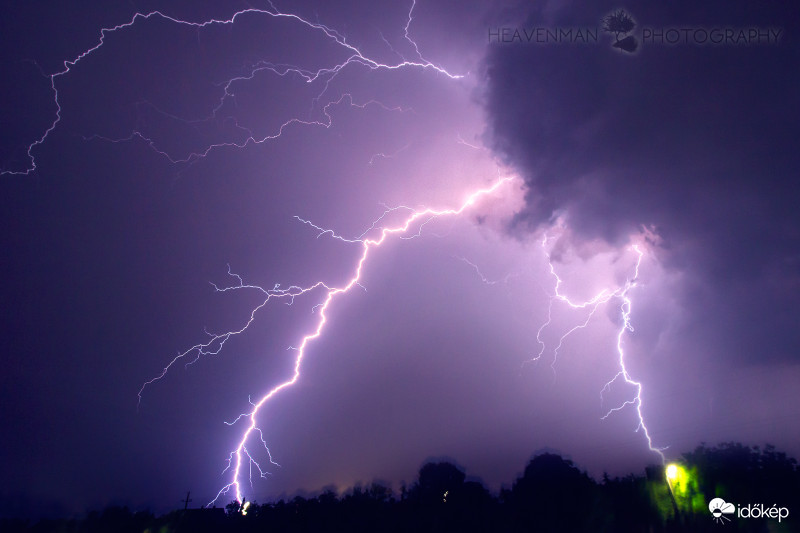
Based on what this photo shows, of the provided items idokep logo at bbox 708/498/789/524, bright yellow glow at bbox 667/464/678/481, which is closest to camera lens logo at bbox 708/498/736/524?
idokep logo at bbox 708/498/789/524

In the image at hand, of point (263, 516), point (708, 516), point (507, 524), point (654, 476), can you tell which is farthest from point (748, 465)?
point (263, 516)

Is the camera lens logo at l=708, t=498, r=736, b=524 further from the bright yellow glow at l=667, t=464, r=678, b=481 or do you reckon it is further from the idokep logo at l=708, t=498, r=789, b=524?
the bright yellow glow at l=667, t=464, r=678, b=481

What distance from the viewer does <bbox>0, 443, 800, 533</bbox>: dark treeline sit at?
16.4 meters

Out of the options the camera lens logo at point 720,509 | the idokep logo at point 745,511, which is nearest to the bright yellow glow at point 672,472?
the camera lens logo at point 720,509

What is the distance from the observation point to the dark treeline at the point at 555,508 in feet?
53.7

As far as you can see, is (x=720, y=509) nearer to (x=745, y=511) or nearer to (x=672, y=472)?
(x=745, y=511)

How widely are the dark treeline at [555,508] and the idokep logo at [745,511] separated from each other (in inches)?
4.5

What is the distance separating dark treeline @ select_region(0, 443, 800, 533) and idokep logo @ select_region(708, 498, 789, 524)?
0.38 ft

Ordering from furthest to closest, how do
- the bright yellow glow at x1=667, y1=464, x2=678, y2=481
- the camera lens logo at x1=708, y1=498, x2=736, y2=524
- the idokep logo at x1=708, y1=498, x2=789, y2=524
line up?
the bright yellow glow at x1=667, y1=464, x2=678, y2=481, the camera lens logo at x1=708, y1=498, x2=736, y2=524, the idokep logo at x1=708, y1=498, x2=789, y2=524

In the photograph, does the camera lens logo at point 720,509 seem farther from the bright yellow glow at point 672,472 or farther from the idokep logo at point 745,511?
the bright yellow glow at point 672,472

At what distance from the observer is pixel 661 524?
16250 millimetres

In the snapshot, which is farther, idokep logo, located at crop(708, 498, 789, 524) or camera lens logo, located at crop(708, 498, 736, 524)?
camera lens logo, located at crop(708, 498, 736, 524)

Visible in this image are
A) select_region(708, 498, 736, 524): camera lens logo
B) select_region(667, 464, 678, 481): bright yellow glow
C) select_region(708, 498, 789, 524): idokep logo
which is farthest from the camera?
select_region(667, 464, 678, 481): bright yellow glow

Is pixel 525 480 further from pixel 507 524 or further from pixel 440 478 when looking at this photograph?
pixel 507 524
